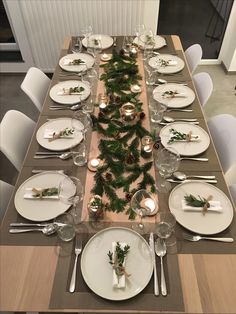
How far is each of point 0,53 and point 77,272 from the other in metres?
3.12

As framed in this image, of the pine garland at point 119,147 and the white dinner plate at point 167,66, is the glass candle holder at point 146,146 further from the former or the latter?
the white dinner plate at point 167,66

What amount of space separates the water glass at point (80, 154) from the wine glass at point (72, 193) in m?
0.15

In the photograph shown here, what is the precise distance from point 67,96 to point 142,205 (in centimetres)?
95

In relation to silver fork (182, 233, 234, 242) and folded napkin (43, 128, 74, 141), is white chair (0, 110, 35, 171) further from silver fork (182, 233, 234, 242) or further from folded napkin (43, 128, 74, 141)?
silver fork (182, 233, 234, 242)

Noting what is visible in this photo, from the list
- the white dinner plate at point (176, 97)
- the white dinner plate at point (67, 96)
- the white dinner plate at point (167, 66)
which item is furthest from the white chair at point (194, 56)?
the white dinner plate at point (67, 96)

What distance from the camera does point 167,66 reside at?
6.53 feet

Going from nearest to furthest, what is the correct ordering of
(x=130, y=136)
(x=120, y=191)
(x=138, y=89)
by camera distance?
(x=120, y=191), (x=130, y=136), (x=138, y=89)

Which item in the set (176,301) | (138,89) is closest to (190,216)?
(176,301)

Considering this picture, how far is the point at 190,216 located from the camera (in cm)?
115

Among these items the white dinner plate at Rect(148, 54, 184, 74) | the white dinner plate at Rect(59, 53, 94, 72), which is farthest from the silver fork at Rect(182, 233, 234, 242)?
the white dinner plate at Rect(59, 53, 94, 72)

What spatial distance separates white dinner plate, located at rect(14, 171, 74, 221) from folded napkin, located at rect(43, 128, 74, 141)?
26 centimetres

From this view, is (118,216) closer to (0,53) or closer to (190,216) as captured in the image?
(190,216)

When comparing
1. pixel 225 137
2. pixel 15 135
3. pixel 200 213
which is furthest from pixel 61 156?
pixel 225 137

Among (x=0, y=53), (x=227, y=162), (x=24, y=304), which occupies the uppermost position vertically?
(x=24, y=304)
